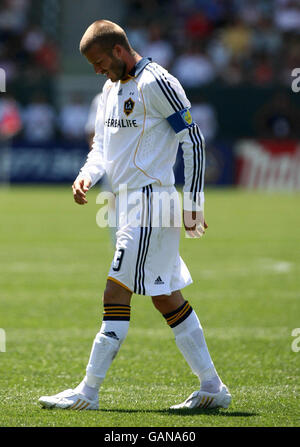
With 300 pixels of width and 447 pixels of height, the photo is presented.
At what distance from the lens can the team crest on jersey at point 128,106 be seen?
479cm

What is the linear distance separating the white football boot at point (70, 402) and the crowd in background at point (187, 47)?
19.7 m

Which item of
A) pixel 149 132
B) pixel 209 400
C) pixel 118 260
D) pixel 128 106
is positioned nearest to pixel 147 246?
pixel 118 260

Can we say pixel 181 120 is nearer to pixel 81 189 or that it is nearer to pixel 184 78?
pixel 81 189

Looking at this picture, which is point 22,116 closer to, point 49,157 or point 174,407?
point 49,157

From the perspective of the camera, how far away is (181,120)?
4.71 m

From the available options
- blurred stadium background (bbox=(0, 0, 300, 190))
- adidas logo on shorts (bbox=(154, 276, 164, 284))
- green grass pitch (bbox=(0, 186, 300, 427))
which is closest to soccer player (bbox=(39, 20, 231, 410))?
adidas logo on shorts (bbox=(154, 276, 164, 284))

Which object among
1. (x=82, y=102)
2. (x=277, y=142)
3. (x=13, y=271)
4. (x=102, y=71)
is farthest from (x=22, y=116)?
(x=102, y=71)

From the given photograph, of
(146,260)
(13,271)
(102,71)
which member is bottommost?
(13,271)

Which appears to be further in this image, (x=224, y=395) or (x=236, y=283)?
(x=236, y=283)

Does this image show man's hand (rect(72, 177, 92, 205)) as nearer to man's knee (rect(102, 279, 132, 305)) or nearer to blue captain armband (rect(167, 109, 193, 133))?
man's knee (rect(102, 279, 132, 305))

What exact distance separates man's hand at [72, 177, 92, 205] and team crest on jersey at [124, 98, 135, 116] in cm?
44

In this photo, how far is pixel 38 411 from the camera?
4.67 meters

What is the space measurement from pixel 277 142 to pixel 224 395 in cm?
1883
